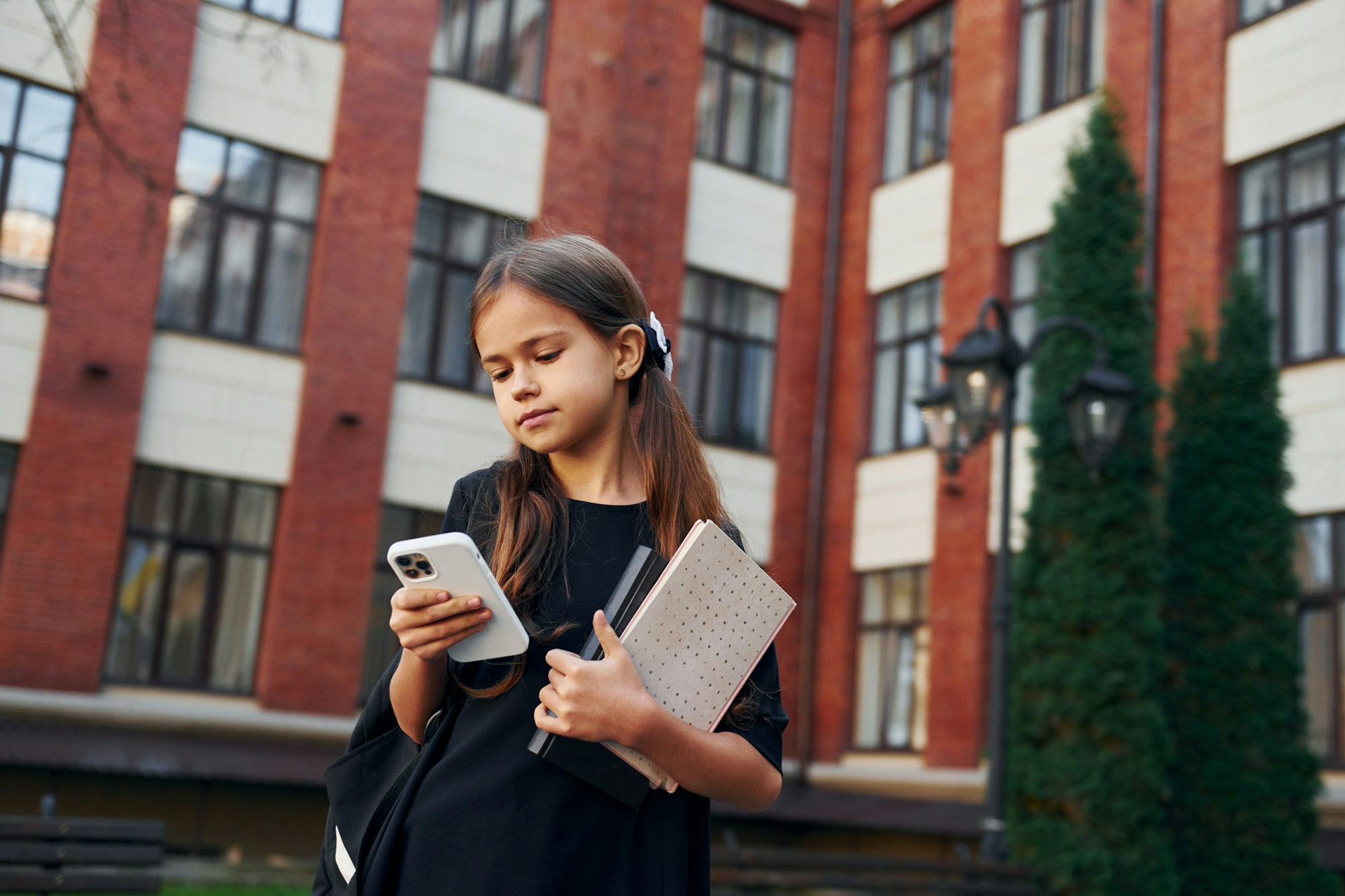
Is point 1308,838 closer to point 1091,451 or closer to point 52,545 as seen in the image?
point 1091,451

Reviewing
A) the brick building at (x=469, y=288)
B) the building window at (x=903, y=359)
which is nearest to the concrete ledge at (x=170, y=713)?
the brick building at (x=469, y=288)

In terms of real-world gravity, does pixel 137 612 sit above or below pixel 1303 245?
below

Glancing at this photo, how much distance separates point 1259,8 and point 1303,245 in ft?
9.00

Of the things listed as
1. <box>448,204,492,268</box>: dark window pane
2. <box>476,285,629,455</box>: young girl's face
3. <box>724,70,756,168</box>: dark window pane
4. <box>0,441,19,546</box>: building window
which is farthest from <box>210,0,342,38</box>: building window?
<box>476,285,629,455</box>: young girl's face

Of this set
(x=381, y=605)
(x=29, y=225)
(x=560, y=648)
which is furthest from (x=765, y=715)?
(x=381, y=605)

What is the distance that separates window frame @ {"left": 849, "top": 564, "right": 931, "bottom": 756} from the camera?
669 inches

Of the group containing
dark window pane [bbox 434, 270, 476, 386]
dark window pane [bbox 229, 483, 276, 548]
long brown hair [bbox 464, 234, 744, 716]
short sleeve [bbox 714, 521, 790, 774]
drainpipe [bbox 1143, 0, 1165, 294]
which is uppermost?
drainpipe [bbox 1143, 0, 1165, 294]

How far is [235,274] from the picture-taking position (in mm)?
14961

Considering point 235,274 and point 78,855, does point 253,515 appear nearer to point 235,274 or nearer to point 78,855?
point 235,274

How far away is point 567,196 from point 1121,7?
705 cm

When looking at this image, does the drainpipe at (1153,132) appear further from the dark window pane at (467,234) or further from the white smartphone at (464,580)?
the white smartphone at (464,580)

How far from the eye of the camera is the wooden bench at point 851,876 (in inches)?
376

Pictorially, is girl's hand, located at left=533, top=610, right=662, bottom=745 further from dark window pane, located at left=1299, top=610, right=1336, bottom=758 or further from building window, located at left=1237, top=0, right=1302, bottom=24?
building window, located at left=1237, top=0, right=1302, bottom=24

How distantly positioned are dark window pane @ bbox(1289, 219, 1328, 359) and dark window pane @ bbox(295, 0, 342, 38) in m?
10.9
